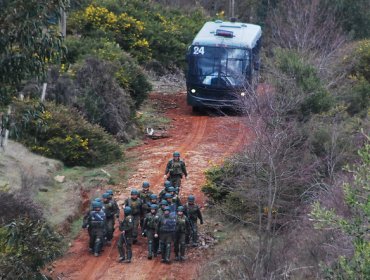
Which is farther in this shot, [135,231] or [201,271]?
[135,231]

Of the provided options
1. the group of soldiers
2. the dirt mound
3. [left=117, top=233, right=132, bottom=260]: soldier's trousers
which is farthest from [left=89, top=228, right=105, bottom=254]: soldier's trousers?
the dirt mound

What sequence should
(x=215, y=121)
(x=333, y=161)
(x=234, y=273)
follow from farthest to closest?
(x=215, y=121)
(x=333, y=161)
(x=234, y=273)

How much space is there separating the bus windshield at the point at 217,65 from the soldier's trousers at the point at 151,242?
1166 centimetres

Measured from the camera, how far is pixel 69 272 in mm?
16328

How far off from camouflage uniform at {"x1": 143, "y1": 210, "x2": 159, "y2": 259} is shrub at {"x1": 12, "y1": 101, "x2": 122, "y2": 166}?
6283mm

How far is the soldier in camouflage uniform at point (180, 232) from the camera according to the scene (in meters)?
16.6

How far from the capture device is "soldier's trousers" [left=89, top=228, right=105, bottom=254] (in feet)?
55.4

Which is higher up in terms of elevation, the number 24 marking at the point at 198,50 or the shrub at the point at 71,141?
the number 24 marking at the point at 198,50

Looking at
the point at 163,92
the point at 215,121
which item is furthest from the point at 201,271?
the point at 163,92

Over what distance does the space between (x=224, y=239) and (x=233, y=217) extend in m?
1.08

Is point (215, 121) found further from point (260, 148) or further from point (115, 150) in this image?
point (260, 148)

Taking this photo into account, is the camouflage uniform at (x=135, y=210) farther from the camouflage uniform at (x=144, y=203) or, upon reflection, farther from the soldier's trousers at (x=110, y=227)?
the soldier's trousers at (x=110, y=227)

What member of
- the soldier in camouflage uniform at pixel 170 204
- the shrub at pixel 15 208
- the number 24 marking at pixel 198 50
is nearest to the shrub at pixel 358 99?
the number 24 marking at pixel 198 50

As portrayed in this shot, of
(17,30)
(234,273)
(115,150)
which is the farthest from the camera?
(115,150)
